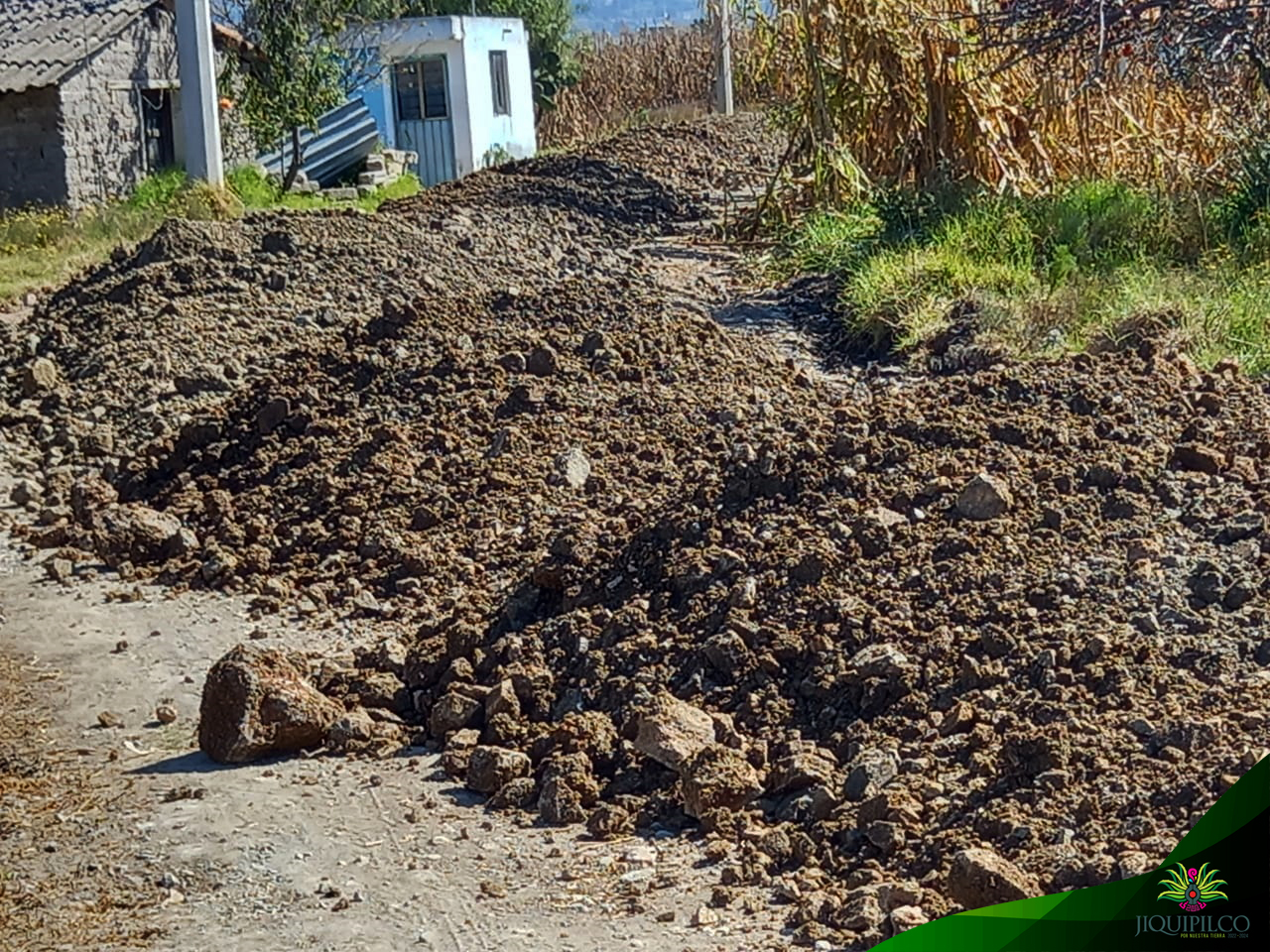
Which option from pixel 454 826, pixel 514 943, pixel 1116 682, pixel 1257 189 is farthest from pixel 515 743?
pixel 1257 189

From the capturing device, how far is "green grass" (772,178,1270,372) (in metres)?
7.59

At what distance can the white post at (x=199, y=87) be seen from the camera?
15430 mm

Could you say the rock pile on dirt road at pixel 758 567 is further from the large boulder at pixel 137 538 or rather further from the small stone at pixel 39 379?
the small stone at pixel 39 379

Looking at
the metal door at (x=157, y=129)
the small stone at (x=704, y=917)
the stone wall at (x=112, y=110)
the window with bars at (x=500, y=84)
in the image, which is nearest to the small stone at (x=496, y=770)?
the small stone at (x=704, y=917)

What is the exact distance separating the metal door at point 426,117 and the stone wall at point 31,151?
6.77 metres

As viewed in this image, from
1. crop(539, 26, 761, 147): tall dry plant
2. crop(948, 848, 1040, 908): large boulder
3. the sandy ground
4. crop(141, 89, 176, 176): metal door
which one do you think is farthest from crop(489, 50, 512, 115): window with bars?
crop(948, 848, 1040, 908): large boulder

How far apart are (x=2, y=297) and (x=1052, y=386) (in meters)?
9.42

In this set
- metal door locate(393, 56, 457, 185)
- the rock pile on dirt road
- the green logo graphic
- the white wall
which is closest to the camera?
the green logo graphic

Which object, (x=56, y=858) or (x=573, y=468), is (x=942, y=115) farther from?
(x=56, y=858)

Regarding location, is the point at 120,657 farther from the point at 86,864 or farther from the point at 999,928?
the point at 999,928

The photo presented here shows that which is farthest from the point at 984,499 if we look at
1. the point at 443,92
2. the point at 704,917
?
the point at 443,92

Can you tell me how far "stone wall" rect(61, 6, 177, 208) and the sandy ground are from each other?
14202 millimetres

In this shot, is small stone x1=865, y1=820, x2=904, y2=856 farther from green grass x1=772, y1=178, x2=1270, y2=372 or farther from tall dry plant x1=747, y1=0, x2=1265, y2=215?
tall dry plant x1=747, y1=0, x2=1265, y2=215

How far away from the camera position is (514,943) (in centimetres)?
412
